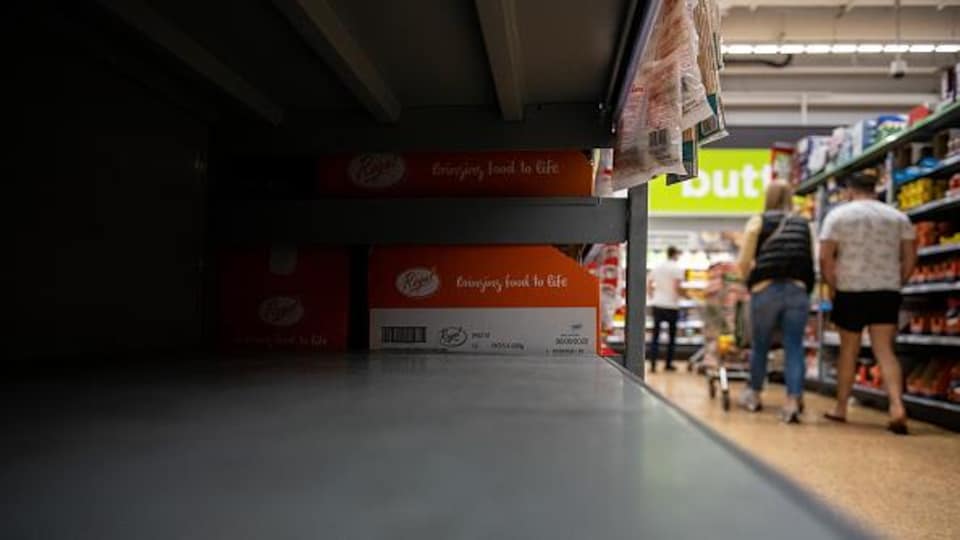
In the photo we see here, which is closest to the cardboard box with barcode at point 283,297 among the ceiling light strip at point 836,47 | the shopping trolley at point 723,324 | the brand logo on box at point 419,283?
the brand logo on box at point 419,283

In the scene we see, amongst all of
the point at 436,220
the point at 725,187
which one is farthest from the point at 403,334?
the point at 725,187

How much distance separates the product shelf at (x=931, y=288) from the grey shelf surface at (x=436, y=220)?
3.10 m

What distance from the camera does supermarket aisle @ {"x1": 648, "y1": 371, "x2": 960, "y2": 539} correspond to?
1.86 m

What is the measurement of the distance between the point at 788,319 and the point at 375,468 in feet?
12.4

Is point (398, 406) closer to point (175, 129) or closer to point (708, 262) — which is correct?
point (175, 129)

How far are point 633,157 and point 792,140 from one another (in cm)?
937

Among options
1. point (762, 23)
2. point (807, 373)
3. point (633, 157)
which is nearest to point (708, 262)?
point (762, 23)

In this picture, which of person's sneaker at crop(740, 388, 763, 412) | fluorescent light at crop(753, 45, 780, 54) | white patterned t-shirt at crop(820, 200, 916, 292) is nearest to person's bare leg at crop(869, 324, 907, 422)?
white patterned t-shirt at crop(820, 200, 916, 292)

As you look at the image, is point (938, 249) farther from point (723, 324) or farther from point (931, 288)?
point (723, 324)

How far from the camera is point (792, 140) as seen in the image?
951 cm

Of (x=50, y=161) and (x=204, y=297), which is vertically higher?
(x=50, y=161)

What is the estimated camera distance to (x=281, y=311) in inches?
59.4

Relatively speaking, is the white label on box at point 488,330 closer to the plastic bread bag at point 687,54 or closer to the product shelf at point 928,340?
the plastic bread bag at point 687,54

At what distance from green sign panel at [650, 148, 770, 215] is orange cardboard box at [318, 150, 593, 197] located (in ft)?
26.6
